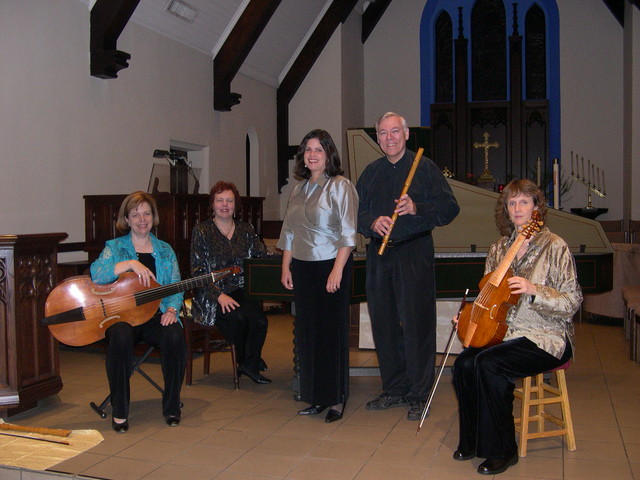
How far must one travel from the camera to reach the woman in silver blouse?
3.67 meters

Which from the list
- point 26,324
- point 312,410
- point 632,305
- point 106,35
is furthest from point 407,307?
point 106,35

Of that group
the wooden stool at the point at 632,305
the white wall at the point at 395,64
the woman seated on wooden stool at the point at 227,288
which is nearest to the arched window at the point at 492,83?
the white wall at the point at 395,64

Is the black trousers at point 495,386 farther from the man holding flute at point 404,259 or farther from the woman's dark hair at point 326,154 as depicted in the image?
the woman's dark hair at point 326,154

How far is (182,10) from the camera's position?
24.6 ft

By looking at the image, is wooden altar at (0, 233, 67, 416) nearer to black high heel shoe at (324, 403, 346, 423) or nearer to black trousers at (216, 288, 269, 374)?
black trousers at (216, 288, 269, 374)

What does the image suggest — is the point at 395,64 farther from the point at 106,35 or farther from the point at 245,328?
the point at 245,328

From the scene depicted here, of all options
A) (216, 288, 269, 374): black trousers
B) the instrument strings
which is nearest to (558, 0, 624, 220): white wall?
(216, 288, 269, 374): black trousers

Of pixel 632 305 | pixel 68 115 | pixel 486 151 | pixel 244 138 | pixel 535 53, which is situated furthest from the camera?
pixel 535 53

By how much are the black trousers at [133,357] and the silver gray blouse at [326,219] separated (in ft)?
2.80

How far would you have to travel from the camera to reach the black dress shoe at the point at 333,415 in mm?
3705

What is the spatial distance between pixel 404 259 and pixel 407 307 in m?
0.27

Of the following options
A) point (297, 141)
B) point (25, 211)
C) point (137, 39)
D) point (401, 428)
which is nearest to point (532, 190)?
point (401, 428)

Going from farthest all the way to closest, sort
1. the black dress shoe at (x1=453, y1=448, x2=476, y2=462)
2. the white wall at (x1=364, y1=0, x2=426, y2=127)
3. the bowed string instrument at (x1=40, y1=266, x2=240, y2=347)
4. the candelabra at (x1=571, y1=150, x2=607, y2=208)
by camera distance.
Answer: the white wall at (x1=364, y1=0, x2=426, y2=127) → the candelabra at (x1=571, y1=150, x2=607, y2=208) → the bowed string instrument at (x1=40, y1=266, x2=240, y2=347) → the black dress shoe at (x1=453, y1=448, x2=476, y2=462)

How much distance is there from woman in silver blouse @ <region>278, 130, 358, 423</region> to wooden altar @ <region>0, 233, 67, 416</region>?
1.55 metres
